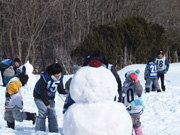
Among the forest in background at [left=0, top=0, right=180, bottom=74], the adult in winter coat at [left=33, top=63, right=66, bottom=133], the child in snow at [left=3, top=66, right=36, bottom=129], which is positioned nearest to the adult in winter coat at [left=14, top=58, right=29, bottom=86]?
the child in snow at [left=3, top=66, right=36, bottom=129]

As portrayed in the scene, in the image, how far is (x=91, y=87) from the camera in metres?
3.02

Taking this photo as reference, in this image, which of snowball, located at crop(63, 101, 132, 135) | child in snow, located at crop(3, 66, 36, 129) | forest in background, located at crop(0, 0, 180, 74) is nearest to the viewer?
snowball, located at crop(63, 101, 132, 135)

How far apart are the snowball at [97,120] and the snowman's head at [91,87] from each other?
67 mm

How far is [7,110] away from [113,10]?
2490 cm

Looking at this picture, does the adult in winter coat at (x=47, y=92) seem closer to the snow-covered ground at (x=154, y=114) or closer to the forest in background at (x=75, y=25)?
the snow-covered ground at (x=154, y=114)

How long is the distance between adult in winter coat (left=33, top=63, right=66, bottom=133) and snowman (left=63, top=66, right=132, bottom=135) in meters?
2.54

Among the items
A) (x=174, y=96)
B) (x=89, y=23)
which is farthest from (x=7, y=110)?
(x=89, y=23)

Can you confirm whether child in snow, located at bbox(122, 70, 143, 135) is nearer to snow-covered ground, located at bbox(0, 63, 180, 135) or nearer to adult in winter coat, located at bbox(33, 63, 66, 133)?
snow-covered ground, located at bbox(0, 63, 180, 135)

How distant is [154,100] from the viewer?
10016 millimetres

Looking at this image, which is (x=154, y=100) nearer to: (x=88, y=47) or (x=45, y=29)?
(x=88, y=47)

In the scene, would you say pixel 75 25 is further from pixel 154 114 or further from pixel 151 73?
pixel 154 114

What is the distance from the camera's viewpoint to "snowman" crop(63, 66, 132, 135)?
Answer: 9.79 ft

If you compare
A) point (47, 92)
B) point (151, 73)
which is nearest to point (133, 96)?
point (47, 92)

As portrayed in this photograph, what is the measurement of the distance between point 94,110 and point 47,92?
2902 millimetres
